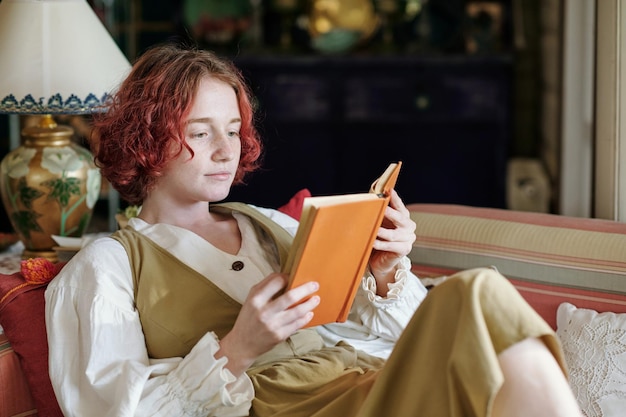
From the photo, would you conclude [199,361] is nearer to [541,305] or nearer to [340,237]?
[340,237]

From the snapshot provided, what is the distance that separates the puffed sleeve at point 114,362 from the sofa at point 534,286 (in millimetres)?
162

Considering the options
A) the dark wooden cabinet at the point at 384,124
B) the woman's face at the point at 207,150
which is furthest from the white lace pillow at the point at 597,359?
→ the dark wooden cabinet at the point at 384,124

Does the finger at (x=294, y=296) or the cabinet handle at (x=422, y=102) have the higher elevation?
the cabinet handle at (x=422, y=102)

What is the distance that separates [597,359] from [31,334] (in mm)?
1046

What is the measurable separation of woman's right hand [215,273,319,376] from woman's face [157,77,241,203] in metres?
0.31

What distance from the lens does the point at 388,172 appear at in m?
1.59

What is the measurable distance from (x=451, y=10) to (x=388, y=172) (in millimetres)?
3381

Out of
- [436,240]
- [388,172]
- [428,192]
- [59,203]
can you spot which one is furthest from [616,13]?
[428,192]

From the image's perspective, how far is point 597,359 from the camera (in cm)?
185

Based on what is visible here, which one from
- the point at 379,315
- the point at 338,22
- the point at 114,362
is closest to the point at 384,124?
the point at 338,22

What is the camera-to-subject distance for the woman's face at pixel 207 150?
1762 mm

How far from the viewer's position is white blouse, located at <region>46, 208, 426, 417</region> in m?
1.56

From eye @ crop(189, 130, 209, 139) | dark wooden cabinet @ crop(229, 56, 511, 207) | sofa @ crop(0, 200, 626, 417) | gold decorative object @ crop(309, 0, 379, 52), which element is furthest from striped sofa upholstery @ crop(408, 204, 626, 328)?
gold decorative object @ crop(309, 0, 379, 52)

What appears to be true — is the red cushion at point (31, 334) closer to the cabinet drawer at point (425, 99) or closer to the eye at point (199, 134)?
the eye at point (199, 134)
